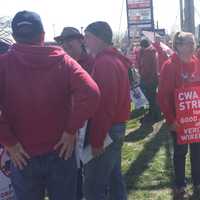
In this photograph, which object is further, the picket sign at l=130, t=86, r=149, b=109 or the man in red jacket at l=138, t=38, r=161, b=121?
the picket sign at l=130, t=86, r=149, b=109

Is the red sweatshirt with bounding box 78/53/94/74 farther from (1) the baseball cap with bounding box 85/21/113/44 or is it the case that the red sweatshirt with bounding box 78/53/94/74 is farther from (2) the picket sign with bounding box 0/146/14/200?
(2) the picket sign with bounding box 0/146/14/200

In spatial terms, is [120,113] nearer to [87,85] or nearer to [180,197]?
[87,85]

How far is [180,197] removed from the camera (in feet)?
17.3

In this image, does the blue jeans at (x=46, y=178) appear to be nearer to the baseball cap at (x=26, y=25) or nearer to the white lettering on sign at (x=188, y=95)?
the baseball cap at (x=26, y=25)

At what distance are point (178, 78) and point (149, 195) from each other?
1.46 m

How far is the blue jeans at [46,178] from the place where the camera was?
10.5 ft

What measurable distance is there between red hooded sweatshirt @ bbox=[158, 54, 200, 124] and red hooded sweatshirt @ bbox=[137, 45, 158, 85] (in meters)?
5.40

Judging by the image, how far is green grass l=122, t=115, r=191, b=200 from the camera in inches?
221

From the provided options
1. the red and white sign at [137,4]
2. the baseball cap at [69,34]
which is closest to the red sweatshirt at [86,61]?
the baseball cap at [69,34]

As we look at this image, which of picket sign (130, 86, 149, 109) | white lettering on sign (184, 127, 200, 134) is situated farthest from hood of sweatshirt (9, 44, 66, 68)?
picket sign (130, 86, 149, 109)

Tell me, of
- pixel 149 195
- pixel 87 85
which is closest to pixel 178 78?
pixel 149 195

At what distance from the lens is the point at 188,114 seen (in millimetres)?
4922

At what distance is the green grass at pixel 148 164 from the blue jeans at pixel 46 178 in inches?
88.2

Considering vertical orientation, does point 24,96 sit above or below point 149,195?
above
